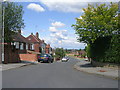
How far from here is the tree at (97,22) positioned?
61.2 feet

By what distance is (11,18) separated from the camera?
2745 cm

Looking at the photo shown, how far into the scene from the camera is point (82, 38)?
20.7m

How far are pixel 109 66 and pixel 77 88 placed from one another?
1077cm

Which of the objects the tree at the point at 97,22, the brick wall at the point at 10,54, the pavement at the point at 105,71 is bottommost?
the pavement at the point at 105,71

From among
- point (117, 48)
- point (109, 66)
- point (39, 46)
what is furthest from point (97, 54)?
point (39, 46)

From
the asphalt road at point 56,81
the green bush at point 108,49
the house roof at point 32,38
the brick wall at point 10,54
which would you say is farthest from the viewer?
the house roof at point 32,38

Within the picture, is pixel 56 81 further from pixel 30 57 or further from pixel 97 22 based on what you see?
pixel 30 57

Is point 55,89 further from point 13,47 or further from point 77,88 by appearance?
point 13,47

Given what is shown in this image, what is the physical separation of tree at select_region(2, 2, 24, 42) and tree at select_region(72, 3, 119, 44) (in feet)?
34.9

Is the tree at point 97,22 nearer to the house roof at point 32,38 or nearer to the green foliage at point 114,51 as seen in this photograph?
the green foliage at point 114,51

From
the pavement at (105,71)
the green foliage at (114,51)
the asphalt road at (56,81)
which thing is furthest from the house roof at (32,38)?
the asphalt road at (56,81)

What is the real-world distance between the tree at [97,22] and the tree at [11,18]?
10.6 m

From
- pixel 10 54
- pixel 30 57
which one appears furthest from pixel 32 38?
pixel 10 54

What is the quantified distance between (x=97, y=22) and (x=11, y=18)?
13985mm
